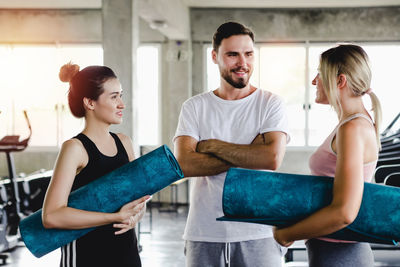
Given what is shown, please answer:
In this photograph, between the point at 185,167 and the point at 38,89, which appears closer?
the point at 185,167

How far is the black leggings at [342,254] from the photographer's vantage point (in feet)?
4.74

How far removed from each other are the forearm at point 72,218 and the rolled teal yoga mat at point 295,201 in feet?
1.32

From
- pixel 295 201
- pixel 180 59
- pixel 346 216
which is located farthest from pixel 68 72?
pixel 180 59

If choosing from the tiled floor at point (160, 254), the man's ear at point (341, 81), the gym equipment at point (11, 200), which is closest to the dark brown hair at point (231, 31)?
the man's ear at point (341, 81)

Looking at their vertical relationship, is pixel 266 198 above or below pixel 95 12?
below

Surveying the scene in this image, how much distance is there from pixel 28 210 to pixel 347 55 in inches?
268

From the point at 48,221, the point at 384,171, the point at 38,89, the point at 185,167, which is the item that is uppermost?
the point at 38,89

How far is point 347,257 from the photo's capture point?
1.45m

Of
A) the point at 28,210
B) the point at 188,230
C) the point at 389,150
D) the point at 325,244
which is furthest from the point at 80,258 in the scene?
the point at 28,210

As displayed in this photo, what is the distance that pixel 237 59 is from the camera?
1841 millimetres

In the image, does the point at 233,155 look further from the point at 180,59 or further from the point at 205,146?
the point at 180,59

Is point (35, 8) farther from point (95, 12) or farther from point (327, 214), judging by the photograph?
point (327, 214)

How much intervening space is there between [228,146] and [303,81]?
7386 mm

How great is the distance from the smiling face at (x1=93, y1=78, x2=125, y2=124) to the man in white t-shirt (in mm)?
338
